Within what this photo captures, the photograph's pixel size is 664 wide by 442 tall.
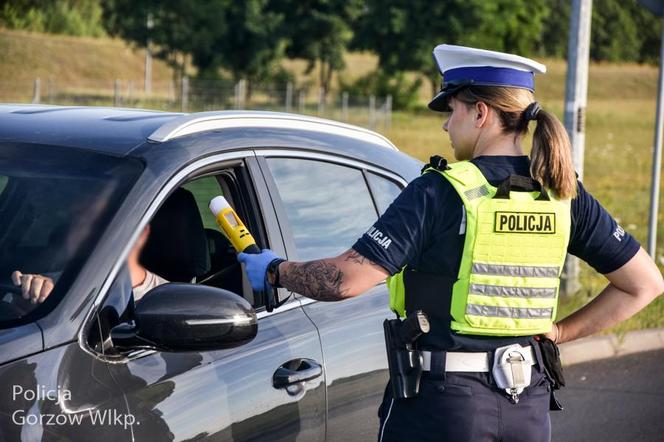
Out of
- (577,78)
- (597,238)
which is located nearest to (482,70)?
(597,238)

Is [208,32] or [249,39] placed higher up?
[208,32]

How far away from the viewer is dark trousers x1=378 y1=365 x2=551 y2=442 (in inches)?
118

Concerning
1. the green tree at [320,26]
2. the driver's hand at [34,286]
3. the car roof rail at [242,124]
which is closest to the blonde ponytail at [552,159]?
the car roof rail at [242,124]

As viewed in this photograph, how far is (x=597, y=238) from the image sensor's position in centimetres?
324

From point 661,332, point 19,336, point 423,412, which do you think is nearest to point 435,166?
point 423,412

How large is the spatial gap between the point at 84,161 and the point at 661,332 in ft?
22.2

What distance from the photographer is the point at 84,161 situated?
125 inches

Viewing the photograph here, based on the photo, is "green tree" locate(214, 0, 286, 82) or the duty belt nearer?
the duty belt

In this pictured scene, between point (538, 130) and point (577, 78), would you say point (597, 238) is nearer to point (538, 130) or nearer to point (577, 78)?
point (538, 130)

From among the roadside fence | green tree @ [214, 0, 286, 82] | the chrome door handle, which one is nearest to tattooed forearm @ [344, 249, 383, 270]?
the chrome door handle

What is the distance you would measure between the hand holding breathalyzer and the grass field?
21.2 ft

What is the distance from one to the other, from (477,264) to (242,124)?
3.24 feet

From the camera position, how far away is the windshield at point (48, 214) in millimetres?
2867

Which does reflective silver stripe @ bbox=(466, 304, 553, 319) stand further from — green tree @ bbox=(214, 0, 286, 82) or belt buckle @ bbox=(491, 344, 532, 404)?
green tree @ bbox=(214, 0, 286, 82)
